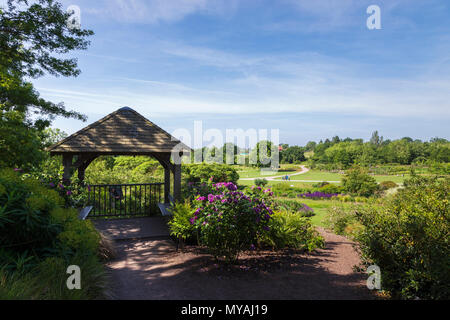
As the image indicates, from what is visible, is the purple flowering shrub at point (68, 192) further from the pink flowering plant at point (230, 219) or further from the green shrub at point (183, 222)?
the pink flowering plant at point (230, 219)

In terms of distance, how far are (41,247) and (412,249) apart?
5.14 meters

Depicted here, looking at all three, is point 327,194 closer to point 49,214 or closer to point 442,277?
point 442,277

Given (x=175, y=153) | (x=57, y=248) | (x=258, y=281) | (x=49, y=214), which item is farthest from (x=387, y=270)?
(x=175, y=153)

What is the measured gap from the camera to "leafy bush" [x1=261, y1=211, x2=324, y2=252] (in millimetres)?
5793

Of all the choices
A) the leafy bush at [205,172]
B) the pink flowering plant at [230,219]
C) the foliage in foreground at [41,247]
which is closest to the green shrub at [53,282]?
the foliage in foreground at [41,247]

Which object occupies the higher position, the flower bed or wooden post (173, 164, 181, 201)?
wooden post (173, 164, 181, 201)

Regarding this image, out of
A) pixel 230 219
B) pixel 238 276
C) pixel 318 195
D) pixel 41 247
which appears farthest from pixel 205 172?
pixel 41 247

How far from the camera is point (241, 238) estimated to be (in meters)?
4.77

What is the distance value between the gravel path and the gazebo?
2.40 meters

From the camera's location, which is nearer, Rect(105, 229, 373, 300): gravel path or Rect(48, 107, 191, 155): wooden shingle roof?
Rect(105, 229, 373, 300): gravel path

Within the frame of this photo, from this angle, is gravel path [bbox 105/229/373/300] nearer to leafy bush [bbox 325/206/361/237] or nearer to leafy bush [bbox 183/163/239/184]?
leafy bush [bbox 325/206/361/237]

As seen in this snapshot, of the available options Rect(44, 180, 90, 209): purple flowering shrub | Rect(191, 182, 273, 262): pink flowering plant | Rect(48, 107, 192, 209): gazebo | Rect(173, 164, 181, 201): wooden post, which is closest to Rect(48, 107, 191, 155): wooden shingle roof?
Rect(48, 107, 192, 209): gazebo
